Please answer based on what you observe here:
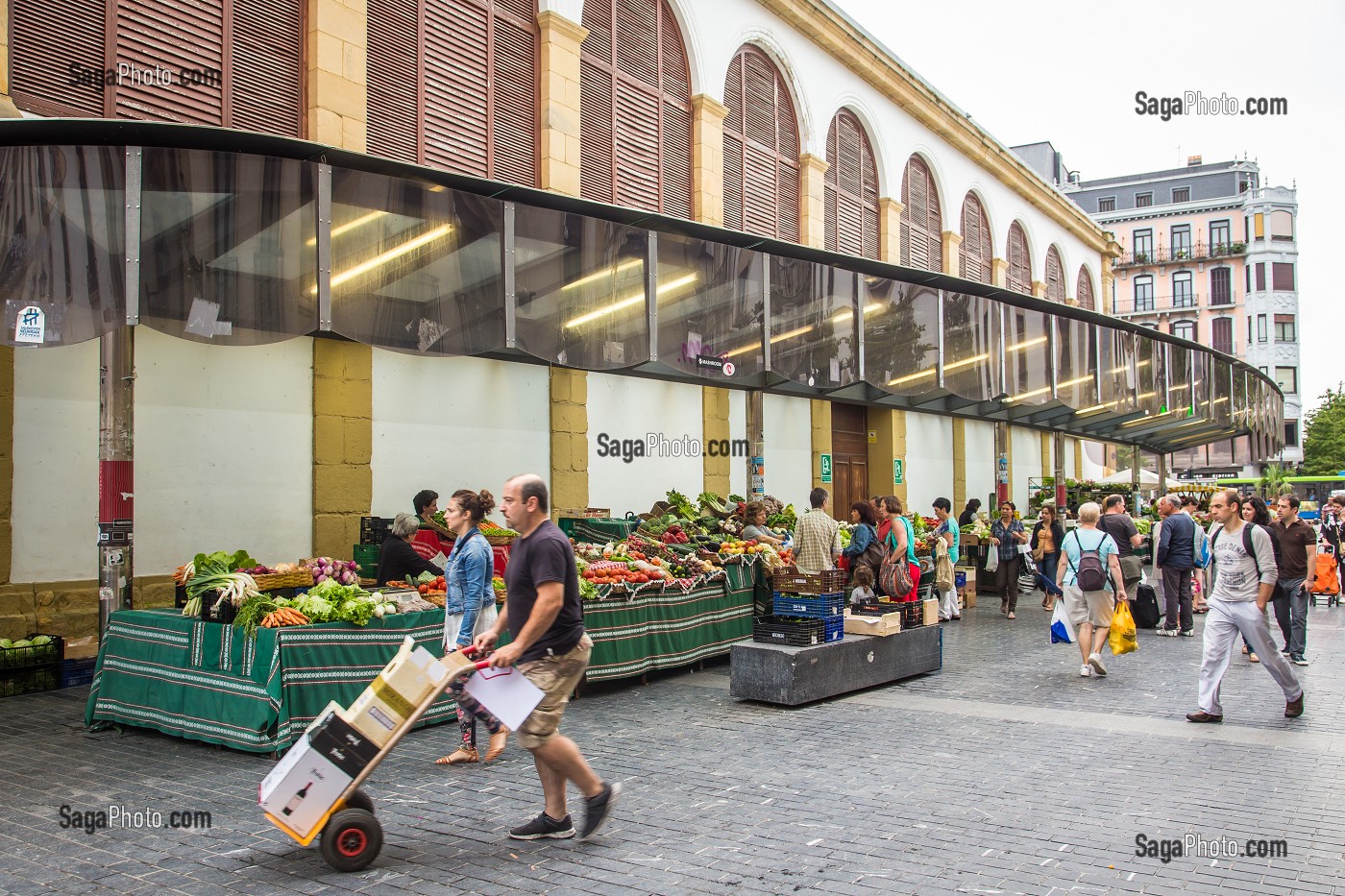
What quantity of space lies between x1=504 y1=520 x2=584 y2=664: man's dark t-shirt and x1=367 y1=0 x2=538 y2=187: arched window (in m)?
9.66

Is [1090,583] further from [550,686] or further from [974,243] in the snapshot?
[974,243]

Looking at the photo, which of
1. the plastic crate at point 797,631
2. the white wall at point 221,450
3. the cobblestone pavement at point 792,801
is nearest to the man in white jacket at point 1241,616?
the cobblestone pavement at point 792,801

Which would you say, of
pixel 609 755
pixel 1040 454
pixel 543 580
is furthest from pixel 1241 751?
pixel 1040 454

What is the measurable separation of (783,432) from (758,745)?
13282 millimetres

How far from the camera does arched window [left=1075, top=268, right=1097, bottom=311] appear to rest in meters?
37.0

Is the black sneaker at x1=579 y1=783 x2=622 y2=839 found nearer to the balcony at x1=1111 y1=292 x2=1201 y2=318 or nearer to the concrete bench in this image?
the concrete bench

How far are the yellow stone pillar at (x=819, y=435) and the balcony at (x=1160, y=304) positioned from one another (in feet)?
164

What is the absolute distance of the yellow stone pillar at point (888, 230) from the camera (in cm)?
2433

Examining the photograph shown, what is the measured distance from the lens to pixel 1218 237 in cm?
6450

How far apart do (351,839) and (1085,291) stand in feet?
124

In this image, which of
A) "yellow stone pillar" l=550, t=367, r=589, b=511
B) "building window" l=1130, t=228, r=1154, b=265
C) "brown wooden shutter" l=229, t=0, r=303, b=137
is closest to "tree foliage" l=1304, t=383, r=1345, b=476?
"building window" l=1130, t=228, r=1154, b=265

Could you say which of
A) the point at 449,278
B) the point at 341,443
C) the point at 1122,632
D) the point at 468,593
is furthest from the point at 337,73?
the point at 1122,632

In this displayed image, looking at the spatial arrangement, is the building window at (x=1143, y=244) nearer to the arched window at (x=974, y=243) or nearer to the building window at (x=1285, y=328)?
the building window at (x=1285, y=328)

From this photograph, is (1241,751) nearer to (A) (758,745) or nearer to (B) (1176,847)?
(B) (1176,847)
